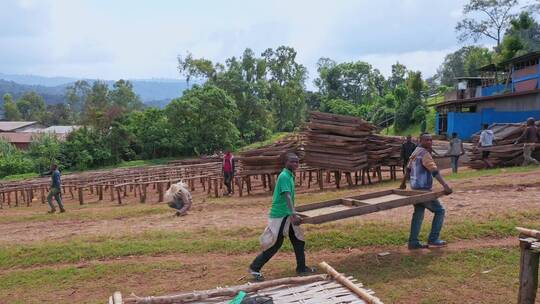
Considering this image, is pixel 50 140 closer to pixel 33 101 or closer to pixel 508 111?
pixel 508 111

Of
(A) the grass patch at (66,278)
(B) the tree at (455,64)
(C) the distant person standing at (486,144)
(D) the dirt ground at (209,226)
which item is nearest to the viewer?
(D) the dirt ground at (209,226)

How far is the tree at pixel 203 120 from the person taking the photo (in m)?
44.1

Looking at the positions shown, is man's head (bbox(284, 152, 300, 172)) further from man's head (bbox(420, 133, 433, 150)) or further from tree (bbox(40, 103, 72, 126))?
tree (bbox(40, 103, 72, 126))

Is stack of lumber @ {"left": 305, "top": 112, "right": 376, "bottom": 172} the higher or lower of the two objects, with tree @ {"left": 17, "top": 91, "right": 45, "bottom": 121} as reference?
lower

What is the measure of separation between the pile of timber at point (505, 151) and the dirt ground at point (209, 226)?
277cm

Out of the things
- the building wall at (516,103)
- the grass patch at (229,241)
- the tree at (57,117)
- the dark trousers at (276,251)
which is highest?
the tree at (57,117)

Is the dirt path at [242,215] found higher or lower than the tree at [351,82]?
lower

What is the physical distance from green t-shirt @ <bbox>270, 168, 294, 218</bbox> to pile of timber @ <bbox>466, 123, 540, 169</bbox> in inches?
550

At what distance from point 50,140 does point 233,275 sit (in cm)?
4364

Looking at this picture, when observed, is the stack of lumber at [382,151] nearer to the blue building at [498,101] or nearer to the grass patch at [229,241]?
the grass patch at [229,241]

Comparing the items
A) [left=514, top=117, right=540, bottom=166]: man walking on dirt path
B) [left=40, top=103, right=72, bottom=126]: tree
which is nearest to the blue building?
[left=514, top=117, right=540, bottom=166]: man walking on dirt path

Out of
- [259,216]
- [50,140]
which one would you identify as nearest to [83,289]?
[259,216]

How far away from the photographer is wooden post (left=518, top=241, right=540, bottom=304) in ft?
17.2

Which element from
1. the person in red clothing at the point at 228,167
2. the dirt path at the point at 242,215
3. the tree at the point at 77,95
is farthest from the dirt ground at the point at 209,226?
the tree at the point at 77,95
